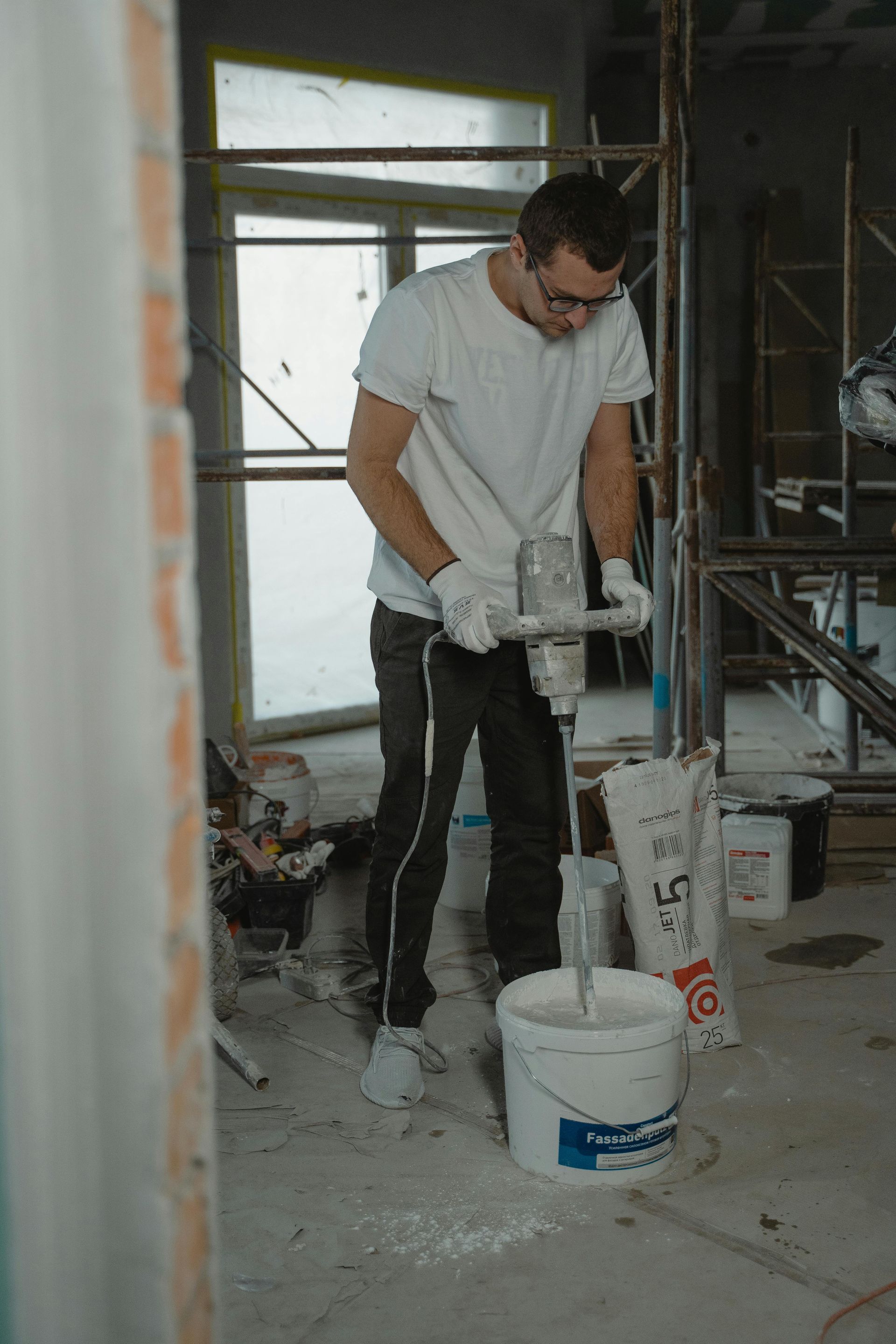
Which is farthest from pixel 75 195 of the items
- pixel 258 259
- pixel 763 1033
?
pixel 258 259

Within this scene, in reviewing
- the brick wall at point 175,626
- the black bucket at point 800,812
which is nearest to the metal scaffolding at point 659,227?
→ the black bucket at point 800,812

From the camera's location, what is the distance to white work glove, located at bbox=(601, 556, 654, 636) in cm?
198

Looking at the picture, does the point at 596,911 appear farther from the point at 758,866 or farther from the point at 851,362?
the point at 851,362

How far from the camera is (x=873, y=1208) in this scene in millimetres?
1771

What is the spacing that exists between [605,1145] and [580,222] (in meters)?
1.45

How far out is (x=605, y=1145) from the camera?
181cm

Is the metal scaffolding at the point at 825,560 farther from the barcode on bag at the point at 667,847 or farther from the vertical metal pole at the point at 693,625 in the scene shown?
the barcode on bag at the point at 667,847

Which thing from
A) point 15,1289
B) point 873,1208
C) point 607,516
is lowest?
point 873,1208

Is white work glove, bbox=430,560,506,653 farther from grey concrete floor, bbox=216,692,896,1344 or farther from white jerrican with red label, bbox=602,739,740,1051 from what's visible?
grey concrete floor, bbox=216,692,896,1344

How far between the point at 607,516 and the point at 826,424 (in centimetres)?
506

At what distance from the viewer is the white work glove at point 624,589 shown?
198 cm

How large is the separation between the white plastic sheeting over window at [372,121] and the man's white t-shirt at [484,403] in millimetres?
2962

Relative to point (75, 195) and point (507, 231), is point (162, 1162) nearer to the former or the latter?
point (75, 195)

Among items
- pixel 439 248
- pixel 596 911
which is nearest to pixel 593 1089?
pixel 596 911
